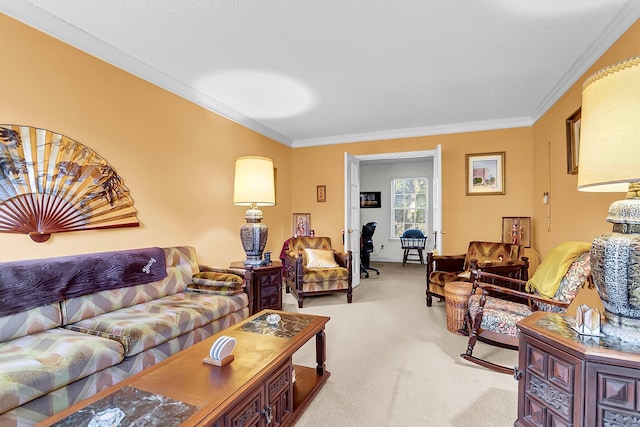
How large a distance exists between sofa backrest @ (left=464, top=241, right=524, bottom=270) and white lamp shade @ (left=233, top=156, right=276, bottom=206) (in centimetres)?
259

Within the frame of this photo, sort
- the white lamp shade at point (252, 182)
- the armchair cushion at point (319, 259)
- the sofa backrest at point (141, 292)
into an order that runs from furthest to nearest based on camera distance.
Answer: the armchair cushion at point (319, 259) < the white lamp shade at point (252, 182) < the sofa backrest at point (141, 292)

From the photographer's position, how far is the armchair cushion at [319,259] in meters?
4.38

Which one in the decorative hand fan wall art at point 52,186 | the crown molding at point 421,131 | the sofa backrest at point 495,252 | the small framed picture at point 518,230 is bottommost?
the sofa backrest at point 495,252

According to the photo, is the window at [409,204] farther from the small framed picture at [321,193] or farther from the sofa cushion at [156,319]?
the sofa cushion at [156,319]

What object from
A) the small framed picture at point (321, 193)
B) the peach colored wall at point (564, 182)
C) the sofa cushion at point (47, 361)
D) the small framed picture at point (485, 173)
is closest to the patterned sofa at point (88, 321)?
the sofa cushion at point (47, 361)

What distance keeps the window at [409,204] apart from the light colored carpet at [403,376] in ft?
12.9

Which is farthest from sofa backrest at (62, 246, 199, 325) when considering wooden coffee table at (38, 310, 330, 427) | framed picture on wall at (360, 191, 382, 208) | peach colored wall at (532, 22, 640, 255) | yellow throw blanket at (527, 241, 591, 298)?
framed picture on wall at (360, 191, 382, 208)

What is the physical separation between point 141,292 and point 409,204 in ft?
20.5

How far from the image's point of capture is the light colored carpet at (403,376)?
1801 millimetres

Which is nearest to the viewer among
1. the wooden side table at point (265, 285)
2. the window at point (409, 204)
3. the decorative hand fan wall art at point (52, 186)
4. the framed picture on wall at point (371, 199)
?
the decorative hand fan wall art at point (52, 186)

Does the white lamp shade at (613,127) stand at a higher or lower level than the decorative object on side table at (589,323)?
higher

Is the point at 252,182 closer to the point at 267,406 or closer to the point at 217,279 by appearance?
the point at 217,279

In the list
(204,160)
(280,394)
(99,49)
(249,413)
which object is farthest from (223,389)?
(204,160)

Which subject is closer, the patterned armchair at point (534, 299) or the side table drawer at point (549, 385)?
the side table drawer at point (549, 385)
